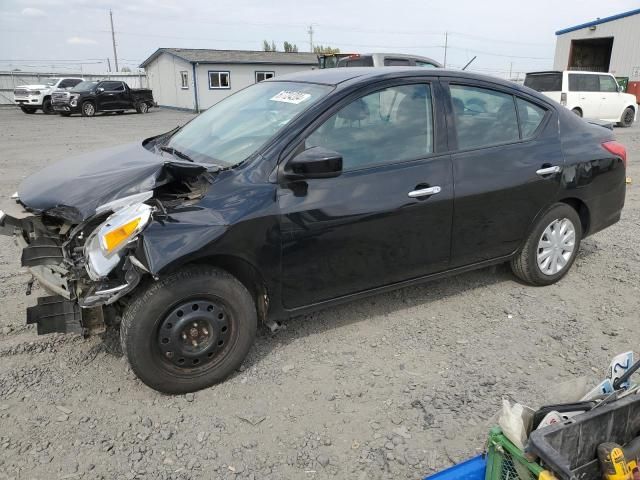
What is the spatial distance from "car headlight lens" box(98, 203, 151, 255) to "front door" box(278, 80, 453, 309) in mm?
769

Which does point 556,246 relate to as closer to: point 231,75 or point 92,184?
point 92,184

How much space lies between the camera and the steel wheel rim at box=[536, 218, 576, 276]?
13.9 ft

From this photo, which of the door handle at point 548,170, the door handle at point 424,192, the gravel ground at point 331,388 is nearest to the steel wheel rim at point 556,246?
the gravel ground at point 331,388

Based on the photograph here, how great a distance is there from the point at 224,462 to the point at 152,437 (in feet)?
1.40

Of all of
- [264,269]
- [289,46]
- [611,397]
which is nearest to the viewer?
[611,397]

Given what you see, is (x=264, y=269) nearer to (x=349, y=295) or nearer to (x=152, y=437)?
(x=349, y=295)

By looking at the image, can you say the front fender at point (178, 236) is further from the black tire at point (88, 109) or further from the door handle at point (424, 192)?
the black tire at point (88, 109)

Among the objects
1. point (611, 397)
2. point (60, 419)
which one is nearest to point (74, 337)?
point (60, 419)

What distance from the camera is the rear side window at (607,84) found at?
56.7 feet

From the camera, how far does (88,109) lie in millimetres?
24844

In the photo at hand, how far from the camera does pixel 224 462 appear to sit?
2.51 meters

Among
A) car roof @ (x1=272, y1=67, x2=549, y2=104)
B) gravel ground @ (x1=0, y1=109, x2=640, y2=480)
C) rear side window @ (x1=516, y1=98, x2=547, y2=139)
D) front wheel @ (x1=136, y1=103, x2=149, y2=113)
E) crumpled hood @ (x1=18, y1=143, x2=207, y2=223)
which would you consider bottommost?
front wheel @ (x1=136, y1=103, x2=149, y2=113)

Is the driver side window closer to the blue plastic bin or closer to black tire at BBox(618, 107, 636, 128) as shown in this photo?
the blue plastic bin

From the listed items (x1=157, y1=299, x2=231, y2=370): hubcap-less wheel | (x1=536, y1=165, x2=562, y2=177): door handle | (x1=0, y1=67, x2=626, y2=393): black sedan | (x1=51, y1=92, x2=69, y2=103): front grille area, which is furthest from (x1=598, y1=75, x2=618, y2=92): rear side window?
(x1=51, y1=92, x2=69, y2=103): front grille area
